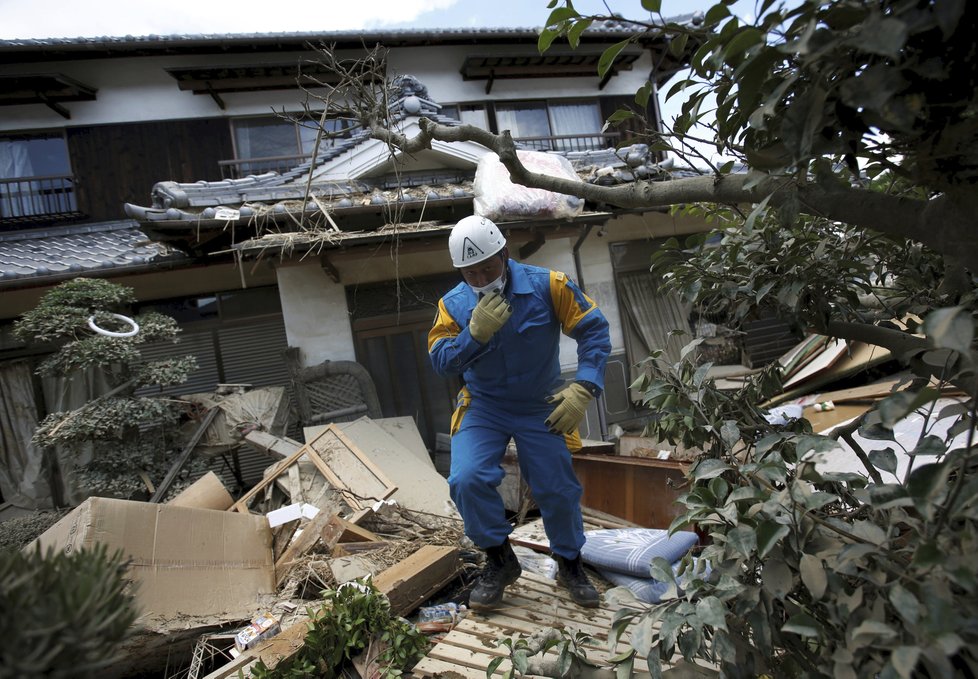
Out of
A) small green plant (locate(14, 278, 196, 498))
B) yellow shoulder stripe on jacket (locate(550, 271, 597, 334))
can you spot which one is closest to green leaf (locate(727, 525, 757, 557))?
yellow shoulder stripe on jacket (locate(550, 271, 597, 334))

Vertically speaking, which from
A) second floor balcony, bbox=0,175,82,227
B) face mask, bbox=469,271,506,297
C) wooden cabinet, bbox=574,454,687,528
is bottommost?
wooden cabinet, bbox=574,454,687,528

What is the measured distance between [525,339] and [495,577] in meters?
1.25

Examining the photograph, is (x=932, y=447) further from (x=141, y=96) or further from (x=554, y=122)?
(x=141, y=96)

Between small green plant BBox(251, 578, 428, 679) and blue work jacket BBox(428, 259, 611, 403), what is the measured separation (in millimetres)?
1208

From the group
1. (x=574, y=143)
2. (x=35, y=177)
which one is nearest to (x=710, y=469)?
(x=574, y=143)

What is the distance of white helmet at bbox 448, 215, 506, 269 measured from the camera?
292 cm

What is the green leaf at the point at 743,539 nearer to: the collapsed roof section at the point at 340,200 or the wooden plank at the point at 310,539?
the wooden plank at the point at 310,539

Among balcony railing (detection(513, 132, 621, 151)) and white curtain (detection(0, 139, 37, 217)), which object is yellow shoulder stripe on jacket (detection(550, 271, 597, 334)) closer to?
balcony railing (detection(513, 132, 621, 151))

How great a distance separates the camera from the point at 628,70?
10672 millimetres

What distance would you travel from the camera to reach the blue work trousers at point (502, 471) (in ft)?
9.20

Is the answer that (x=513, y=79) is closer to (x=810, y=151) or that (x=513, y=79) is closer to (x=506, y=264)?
(x=506, y=264)

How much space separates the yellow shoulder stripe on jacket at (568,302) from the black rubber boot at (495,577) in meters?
1.25

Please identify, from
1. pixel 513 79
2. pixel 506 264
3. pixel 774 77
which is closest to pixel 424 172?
pixel 513 79

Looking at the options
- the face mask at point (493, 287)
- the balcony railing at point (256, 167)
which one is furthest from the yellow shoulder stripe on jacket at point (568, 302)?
the balcony railing at point (256, 167)
